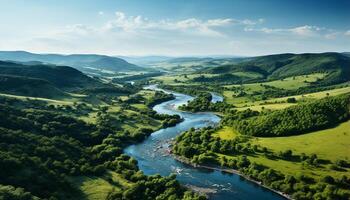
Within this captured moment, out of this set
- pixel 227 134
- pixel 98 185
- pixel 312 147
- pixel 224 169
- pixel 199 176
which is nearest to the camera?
pixel 98 185

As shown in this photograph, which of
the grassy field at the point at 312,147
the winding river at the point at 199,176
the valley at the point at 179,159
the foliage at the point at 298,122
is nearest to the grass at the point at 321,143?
the grassy field at the point at 312,147

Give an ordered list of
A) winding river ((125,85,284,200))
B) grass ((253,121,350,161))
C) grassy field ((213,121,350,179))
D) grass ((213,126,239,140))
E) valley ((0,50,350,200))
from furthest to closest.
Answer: grass ((213,126,239,140)) → grass ((253,121,350,161)) → grassy field ((213,121,350,179)) → winding river ((125,85,284,200)) → valley ((0,50,350,200))

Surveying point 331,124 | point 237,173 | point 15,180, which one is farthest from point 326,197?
point 15,180

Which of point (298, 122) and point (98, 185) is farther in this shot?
point (298, 122)

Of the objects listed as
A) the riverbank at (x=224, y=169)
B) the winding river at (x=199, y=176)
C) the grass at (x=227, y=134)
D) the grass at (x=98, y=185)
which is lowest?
the winding river at (x=199, y=176)

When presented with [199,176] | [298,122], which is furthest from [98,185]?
[298,122]

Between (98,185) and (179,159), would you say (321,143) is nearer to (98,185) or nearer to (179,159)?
(179,159)

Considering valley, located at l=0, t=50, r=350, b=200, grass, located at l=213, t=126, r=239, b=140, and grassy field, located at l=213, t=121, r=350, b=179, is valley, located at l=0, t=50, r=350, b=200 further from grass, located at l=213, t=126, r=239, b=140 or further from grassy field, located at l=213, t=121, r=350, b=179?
grassy field, located at l=213, t=121, r=350, b=179

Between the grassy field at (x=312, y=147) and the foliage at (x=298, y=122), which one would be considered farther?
the foliage at (x=298, y=122)

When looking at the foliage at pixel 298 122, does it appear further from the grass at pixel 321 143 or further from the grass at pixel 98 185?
the grass at pixel 98 185

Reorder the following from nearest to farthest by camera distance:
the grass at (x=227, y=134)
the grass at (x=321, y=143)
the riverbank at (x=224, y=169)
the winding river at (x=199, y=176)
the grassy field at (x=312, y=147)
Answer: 1. the winding river at (x=199, y=176)
2. the riverbank at (x=224, y=169)
3. the grassy field at (x=312, y=147)
4. the grass at (x=321, y=143)
5. the grass at (x=227, y=134)

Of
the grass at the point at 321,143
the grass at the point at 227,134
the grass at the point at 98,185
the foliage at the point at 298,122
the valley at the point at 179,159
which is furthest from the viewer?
the grass at the point at 227,134

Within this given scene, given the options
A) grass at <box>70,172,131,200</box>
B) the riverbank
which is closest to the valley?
grass at <box>70,172,131,200</box>
